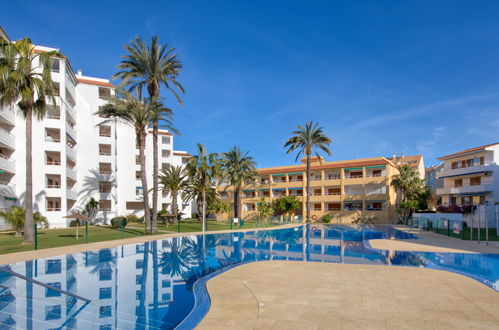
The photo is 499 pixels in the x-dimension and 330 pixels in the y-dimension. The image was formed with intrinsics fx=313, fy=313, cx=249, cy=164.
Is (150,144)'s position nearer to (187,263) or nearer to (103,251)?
(103,251)

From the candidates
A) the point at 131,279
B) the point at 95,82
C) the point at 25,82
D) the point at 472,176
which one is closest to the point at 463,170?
the point at 472,176

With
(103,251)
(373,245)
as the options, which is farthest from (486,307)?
(103,251)

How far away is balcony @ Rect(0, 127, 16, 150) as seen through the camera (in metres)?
29.8

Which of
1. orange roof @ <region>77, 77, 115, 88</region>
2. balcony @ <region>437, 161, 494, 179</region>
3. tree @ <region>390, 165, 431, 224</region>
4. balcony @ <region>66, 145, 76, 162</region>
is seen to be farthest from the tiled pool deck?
orange roof @ <region>77, 77, 115, 88</region>

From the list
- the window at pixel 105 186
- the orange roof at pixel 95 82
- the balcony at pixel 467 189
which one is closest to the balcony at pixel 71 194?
the window at pixel 105 186

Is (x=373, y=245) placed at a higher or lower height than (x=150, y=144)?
lower

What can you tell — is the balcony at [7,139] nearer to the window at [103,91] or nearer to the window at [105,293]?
the window at [103,91]

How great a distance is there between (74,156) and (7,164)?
31.5 ft

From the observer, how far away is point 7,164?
3055 centimetres

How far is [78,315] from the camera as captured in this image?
286 inches

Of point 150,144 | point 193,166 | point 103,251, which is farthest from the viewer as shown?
point 150,144

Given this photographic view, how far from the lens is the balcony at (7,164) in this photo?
2942 cm

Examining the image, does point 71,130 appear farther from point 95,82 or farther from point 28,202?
point 28,202

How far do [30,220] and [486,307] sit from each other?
879 inches
